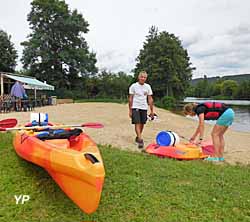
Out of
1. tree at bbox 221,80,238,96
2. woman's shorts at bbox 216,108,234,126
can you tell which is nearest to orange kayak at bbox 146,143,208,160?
woman's shorts at bbox 216,108,234,126

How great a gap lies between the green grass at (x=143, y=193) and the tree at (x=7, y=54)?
29.8 meters

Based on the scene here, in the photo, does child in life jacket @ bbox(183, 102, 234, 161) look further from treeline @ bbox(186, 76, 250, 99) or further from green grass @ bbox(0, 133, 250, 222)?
treeline @ bbox(186, 76, 250, 99)

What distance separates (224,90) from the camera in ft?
227

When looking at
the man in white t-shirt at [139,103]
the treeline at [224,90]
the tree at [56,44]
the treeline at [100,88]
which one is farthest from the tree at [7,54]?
the treeline at [224,90]

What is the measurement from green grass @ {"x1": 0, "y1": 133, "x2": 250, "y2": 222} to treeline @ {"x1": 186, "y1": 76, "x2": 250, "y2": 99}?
55.9 metres

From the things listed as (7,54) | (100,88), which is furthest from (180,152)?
(100,88)

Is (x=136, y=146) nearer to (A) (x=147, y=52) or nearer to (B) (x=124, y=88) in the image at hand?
(B) (x=124, y=88)

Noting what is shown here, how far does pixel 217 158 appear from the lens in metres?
5.01

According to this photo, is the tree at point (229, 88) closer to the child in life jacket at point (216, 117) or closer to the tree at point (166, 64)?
the tree at point (166, 64)

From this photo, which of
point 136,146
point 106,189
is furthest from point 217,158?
point 106,189

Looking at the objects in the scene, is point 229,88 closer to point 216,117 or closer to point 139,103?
point 139,103

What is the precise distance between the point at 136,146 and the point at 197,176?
2266 mm

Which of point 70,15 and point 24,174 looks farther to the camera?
point 70,15

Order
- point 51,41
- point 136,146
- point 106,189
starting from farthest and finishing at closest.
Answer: point 51,41 < point 136,146 < point 106,189
